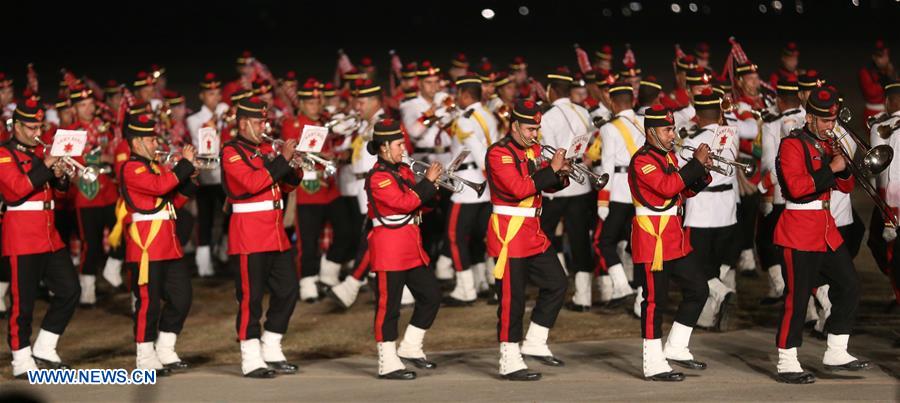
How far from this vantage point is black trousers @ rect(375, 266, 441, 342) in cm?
906

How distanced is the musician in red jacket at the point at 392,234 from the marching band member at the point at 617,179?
236cm

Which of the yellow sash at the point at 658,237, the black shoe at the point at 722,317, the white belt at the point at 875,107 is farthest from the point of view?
the white belt at the point at 875,107

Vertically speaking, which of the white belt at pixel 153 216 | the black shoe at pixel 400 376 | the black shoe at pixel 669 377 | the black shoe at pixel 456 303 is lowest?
the black shoe at pixel 400 376

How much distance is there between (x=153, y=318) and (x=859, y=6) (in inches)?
1059

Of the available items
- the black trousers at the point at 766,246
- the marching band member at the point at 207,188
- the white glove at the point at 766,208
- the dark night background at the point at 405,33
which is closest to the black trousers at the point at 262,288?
the white glove at the point at 766,208

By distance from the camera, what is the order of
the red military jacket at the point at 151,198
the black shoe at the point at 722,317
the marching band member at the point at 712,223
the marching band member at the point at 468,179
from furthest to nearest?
the marching band member at the point at 468,179 < the black shoe at the point at 722,317 < the marching band member at the point at 712,223 < the red military jacket at the point at 151,198

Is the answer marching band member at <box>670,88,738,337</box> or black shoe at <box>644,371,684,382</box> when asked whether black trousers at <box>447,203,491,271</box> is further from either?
black shoe at <box>644,371,684,382</box>

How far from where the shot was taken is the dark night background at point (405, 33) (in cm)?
2830

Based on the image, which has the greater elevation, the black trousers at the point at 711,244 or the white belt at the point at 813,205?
the white belt at the point at 813,205

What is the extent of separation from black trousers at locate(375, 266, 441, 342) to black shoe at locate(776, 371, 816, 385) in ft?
7.55

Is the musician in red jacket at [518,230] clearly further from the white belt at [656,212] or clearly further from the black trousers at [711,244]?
the black trousers at [711,244]

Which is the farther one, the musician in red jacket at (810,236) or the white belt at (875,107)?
the white belt at (875,107)

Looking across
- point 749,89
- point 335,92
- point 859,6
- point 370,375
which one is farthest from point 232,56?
point 370,375

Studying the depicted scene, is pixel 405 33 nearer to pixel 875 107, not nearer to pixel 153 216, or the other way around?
pixel 875 107
